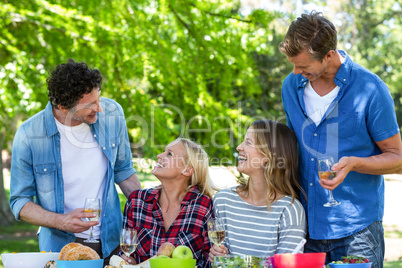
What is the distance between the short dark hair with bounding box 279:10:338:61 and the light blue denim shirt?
1656 millimetres

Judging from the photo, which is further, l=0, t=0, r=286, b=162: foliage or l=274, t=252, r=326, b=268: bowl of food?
l=0, t=0, r=286, b=162: foliage

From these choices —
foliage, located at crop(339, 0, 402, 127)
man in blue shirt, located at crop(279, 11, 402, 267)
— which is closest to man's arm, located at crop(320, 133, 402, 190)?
man in blue shirt, located at crop(279, 11, 402, 267)

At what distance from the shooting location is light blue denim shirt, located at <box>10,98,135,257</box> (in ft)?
11.3

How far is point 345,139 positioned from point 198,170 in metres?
1.29

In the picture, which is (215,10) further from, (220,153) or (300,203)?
(300,203)

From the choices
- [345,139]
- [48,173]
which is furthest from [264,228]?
[48,173]

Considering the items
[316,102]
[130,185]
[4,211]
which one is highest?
[316,102]

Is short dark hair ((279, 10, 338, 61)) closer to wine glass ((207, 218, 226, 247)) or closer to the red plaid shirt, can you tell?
wine glass ((207, 218, 226, 247))

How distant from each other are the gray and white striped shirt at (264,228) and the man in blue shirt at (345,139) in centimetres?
10

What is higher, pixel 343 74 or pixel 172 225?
pixel 343 74

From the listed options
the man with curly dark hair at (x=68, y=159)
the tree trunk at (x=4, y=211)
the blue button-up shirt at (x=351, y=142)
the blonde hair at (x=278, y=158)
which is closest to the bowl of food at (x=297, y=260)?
the blue button-up shirt at (x=351, y=142)

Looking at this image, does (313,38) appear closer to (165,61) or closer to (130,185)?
(130,185)

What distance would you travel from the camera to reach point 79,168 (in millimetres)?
3625

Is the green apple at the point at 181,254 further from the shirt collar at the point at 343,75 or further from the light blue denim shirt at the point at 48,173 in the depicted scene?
the shirt collar at the point at 343,75
